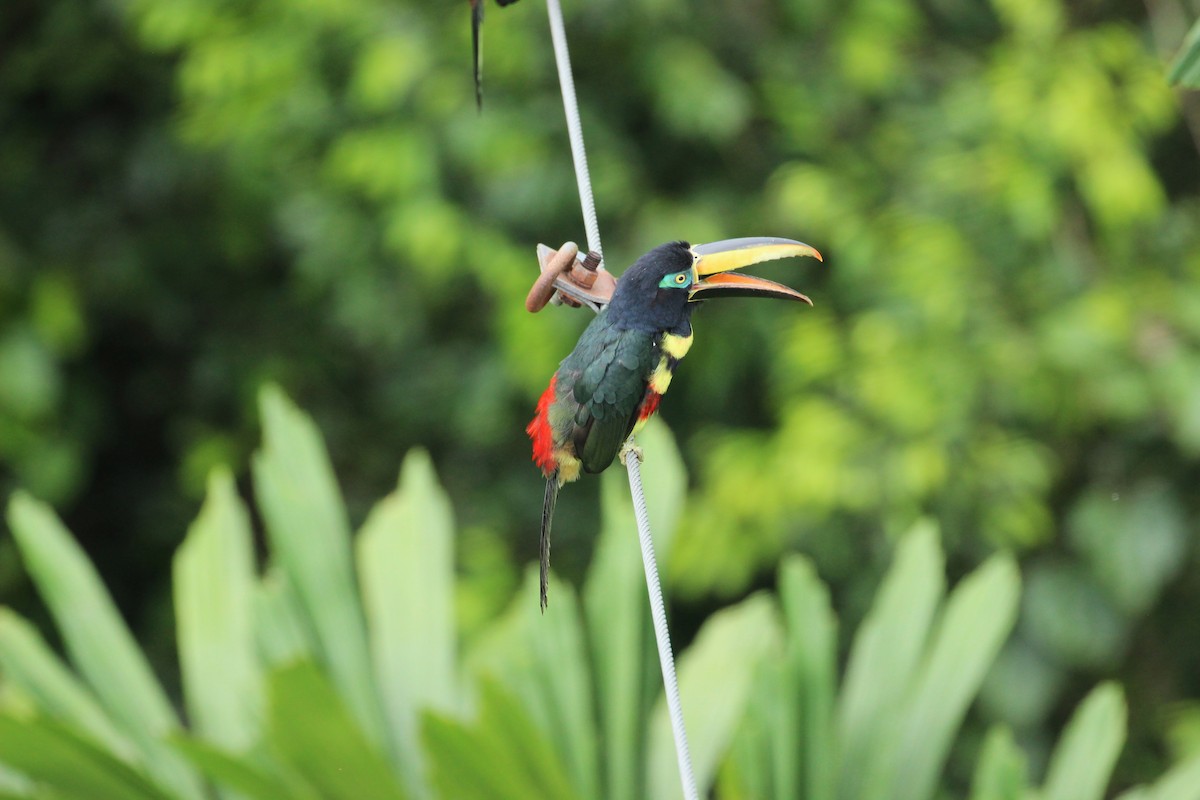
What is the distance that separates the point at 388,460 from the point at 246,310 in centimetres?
59

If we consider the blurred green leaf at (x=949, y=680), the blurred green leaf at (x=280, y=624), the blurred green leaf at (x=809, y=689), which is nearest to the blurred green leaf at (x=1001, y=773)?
the blurred green leaf at (x=949, y=680)

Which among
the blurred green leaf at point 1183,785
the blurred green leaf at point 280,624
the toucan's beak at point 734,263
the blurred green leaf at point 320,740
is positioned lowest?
the blurred green leaf at point 1183,785

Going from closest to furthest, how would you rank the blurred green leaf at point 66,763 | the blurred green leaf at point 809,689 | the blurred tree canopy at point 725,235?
the blurred green leaf at point 66,763 < the blurred green leaf at point 809,689 < the blurred tree canopy at point 725,235

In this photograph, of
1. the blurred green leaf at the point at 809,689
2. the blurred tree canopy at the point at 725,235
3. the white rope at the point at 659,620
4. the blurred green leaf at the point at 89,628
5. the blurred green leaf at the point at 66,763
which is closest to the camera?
A: the white rope at the point at 659,620

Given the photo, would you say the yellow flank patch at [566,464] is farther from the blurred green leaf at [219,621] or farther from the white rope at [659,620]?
the blurred green leaf at [219,621]

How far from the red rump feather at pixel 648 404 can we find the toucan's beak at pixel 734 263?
0.06 metres

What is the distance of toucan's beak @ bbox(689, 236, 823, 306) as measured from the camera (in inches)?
25.2

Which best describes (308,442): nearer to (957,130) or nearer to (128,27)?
(957,130)

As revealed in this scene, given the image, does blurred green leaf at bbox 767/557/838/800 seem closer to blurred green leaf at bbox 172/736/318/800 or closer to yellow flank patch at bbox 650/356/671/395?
blurred green leaf at bbox 172/736/318/800

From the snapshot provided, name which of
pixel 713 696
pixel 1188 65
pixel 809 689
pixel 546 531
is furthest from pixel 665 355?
pixel 713 696

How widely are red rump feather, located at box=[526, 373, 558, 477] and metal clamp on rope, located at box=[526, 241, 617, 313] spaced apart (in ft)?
0.21

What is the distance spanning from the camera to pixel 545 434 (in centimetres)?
74

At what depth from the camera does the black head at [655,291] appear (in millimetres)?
675

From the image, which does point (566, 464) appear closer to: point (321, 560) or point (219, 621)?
point (321, 560)
